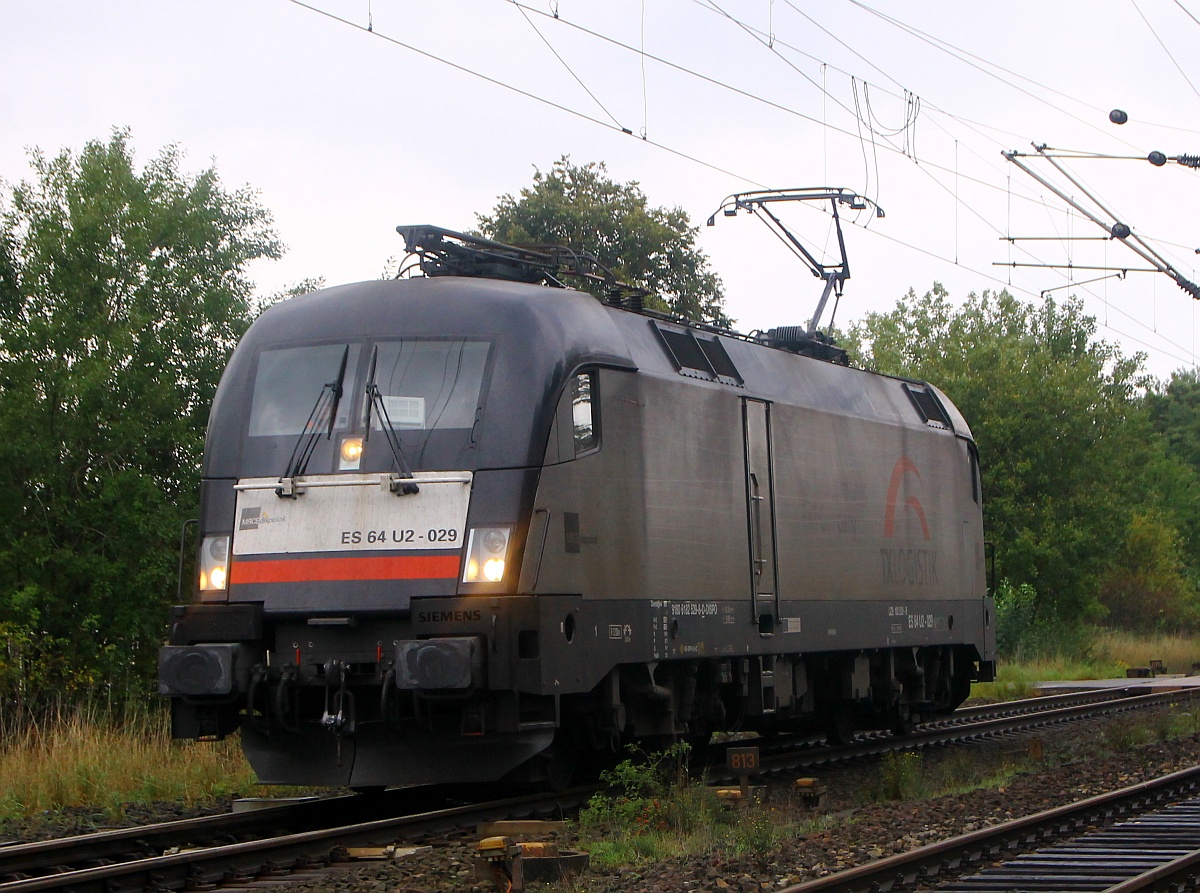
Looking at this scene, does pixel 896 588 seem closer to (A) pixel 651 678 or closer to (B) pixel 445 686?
→ (A) pixel 651 678

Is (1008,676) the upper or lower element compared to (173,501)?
lower

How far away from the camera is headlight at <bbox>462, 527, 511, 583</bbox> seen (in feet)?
32.4

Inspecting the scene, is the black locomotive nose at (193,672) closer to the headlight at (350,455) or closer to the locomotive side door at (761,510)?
the headlight at (350,455)

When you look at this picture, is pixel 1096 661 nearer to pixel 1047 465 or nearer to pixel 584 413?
pixel 1047 465

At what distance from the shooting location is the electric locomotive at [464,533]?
995 cm

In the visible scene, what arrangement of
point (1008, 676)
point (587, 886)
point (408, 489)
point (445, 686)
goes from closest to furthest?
point (587, 886)
point (445, 686)
point (408, 489)
point (1008, 676)

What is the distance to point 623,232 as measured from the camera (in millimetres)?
41625

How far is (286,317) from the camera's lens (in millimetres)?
11195

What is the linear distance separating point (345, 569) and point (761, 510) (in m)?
4.34

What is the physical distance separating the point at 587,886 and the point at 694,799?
2533 mm

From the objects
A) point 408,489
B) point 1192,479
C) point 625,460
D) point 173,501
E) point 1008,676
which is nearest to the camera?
point 408,489

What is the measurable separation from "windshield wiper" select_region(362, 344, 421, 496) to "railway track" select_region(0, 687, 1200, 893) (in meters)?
2.13

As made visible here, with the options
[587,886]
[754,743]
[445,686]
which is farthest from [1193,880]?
[754,743]

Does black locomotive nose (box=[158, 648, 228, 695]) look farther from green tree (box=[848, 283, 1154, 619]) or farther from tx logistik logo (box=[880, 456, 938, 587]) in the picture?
green tree (box=[848, 283, 1154, 619])
